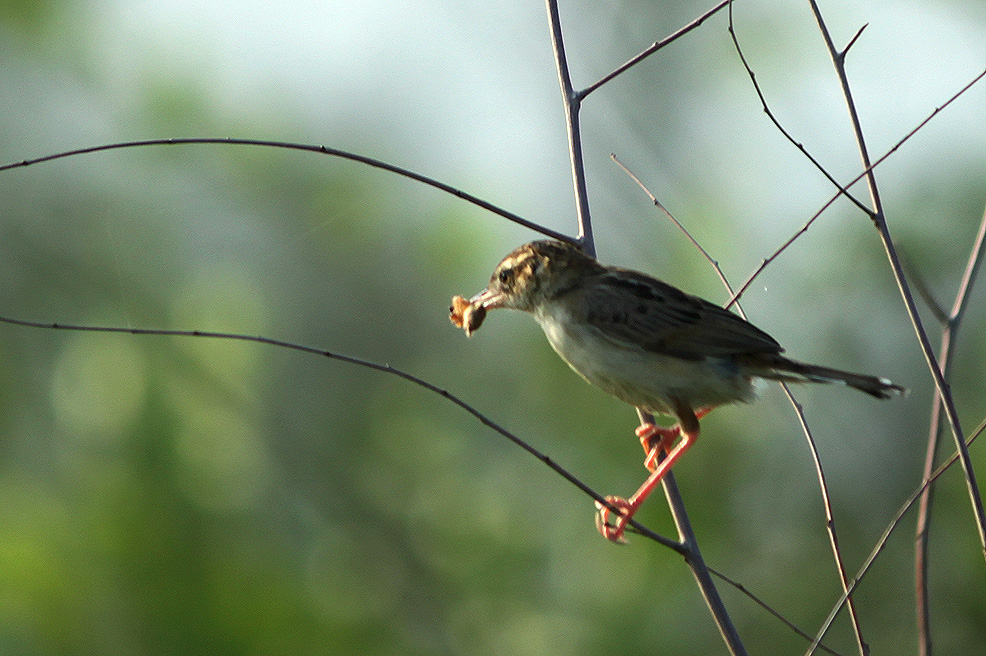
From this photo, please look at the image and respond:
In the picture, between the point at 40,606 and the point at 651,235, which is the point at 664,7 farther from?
the point at 40,606

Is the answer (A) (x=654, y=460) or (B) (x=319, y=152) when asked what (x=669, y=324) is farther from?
(B) (x=319, y=152)

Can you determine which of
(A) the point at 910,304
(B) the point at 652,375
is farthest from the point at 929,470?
(B) the point at 652,375

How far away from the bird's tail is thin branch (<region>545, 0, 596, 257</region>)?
0.68 meters

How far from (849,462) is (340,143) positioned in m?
5.98

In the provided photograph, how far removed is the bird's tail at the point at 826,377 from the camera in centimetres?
261

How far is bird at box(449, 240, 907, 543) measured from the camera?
2.85 m

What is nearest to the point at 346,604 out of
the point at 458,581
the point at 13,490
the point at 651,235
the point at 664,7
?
the point at 458,581

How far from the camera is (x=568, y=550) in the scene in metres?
6.81

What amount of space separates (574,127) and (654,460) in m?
1.03

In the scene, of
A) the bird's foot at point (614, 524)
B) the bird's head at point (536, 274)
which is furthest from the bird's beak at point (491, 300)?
the bird's foot at point (614, 524)

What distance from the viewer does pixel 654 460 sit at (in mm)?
2926

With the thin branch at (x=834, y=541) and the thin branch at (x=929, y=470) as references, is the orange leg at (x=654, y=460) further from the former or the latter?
the thin branch at (x=929, y=470)

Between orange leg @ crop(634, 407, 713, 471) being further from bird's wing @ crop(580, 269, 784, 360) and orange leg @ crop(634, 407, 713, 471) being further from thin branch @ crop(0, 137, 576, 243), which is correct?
thin branch @ crop(0, 137, 576, 243)

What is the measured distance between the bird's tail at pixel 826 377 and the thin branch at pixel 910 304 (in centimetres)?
32
